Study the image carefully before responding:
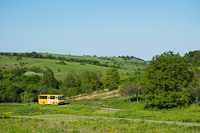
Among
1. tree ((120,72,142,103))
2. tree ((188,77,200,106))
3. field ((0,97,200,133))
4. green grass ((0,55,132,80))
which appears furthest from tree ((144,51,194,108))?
green grass ((0,55,132,80))

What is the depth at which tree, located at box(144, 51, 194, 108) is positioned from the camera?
133 ft

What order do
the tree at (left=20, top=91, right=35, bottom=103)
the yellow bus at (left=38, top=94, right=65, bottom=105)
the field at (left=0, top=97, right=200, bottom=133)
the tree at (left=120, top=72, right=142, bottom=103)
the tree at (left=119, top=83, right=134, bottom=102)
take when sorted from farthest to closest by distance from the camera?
the tree at (left=20, top=91, right=35, bottom=103)
the yellow bus at (left=38, top=94, right=65, bottom=105)
the tree at (left=119, top=83, right=134, bottom=102)
the tree at (left=120, top=72, right=142, bottom=103)
the field at (left=0, top=97, right=200, bottom=133)

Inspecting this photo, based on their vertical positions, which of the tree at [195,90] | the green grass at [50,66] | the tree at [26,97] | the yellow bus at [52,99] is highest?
the green grass at [50,66]

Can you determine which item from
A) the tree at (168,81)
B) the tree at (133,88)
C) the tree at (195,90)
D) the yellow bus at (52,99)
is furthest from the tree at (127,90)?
the tree at (195,90)

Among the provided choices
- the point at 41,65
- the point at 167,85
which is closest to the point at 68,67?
the point at 41,65

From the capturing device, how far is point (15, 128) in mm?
15633

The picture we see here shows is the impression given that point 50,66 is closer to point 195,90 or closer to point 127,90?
point 127,90

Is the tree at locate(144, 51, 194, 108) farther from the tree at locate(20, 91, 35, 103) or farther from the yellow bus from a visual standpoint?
the tree at locate(20, 91, 35, 103)

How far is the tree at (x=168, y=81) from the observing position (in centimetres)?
4044

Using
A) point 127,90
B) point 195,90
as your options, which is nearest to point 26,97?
point 127,90

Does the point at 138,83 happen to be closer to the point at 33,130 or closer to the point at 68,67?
the point at 33,130

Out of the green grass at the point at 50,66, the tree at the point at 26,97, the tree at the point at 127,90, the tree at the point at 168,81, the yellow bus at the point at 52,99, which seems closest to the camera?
the tree at the point at 168,81

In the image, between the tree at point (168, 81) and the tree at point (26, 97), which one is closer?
the tree at point (168, 81)

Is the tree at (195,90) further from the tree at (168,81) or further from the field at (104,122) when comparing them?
the field at (104,122)
